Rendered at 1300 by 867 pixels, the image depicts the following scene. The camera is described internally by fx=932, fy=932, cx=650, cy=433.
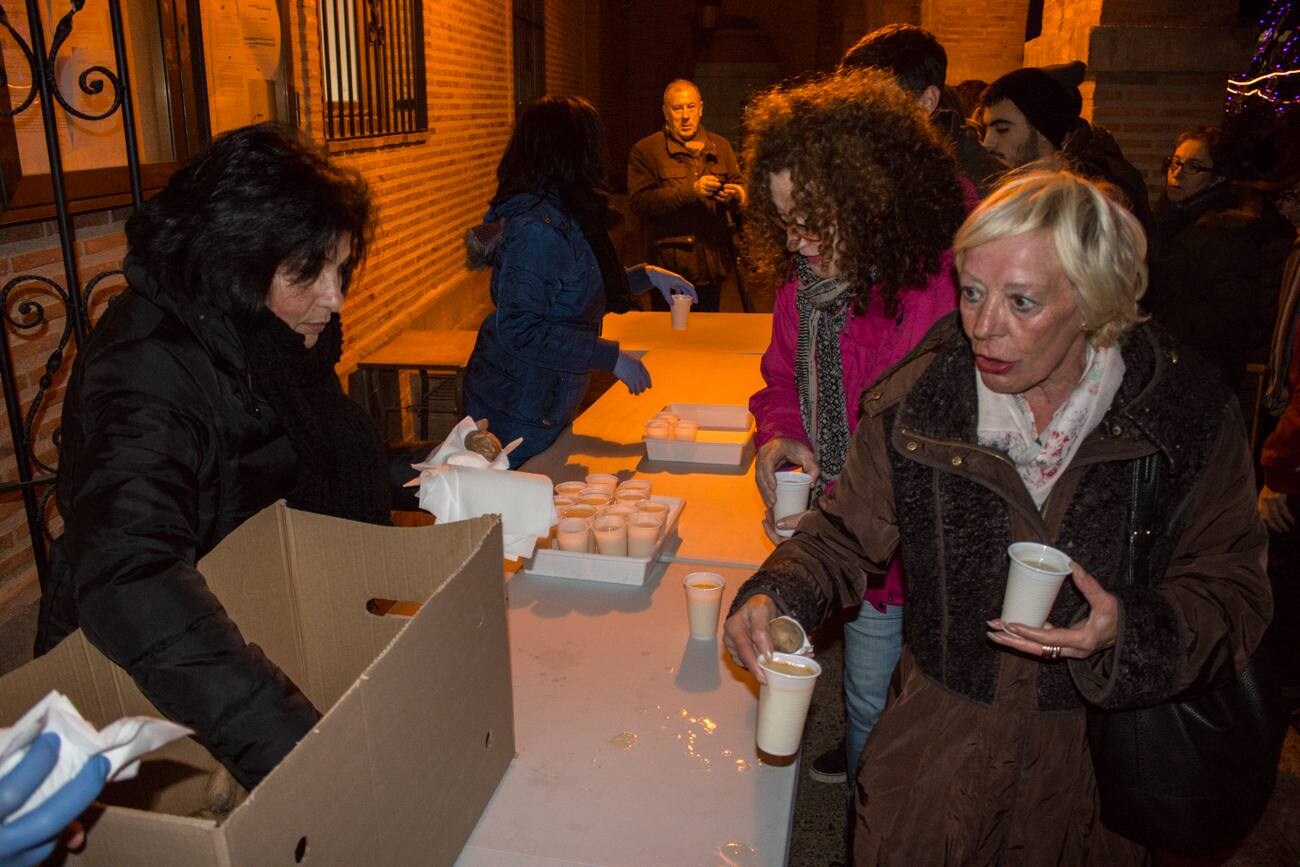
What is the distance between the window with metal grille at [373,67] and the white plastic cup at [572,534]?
424cm

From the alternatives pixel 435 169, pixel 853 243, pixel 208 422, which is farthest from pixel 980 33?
pixel 208 422

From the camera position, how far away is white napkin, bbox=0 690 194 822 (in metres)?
0.74

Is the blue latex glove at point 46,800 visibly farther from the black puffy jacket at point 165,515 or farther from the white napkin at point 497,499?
the white napkin at point 497,499

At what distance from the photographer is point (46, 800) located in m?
0.74

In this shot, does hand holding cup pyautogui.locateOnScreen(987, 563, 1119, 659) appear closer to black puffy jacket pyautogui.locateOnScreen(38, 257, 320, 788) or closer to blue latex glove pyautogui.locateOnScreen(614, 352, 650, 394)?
black puffy jacket pyautogui.locateOnScreen(38, 257, 320, 788)

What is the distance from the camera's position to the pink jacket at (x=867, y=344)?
2105 mm

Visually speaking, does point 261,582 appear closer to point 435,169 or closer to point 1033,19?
point 435,169

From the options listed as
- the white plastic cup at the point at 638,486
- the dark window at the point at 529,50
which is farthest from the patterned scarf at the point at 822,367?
the dark window at the point at 529,50

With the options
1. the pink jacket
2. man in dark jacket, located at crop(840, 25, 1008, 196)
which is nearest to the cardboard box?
the pink jacket

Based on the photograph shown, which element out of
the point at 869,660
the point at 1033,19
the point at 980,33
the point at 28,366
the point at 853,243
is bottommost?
the point at 869,660

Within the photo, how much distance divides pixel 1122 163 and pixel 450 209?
20.1ft

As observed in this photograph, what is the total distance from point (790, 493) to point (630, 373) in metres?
1.27

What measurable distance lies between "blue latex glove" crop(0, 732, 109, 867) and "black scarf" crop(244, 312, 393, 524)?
0.92 meters

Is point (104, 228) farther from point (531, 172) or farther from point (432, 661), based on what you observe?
point (432, 661)
